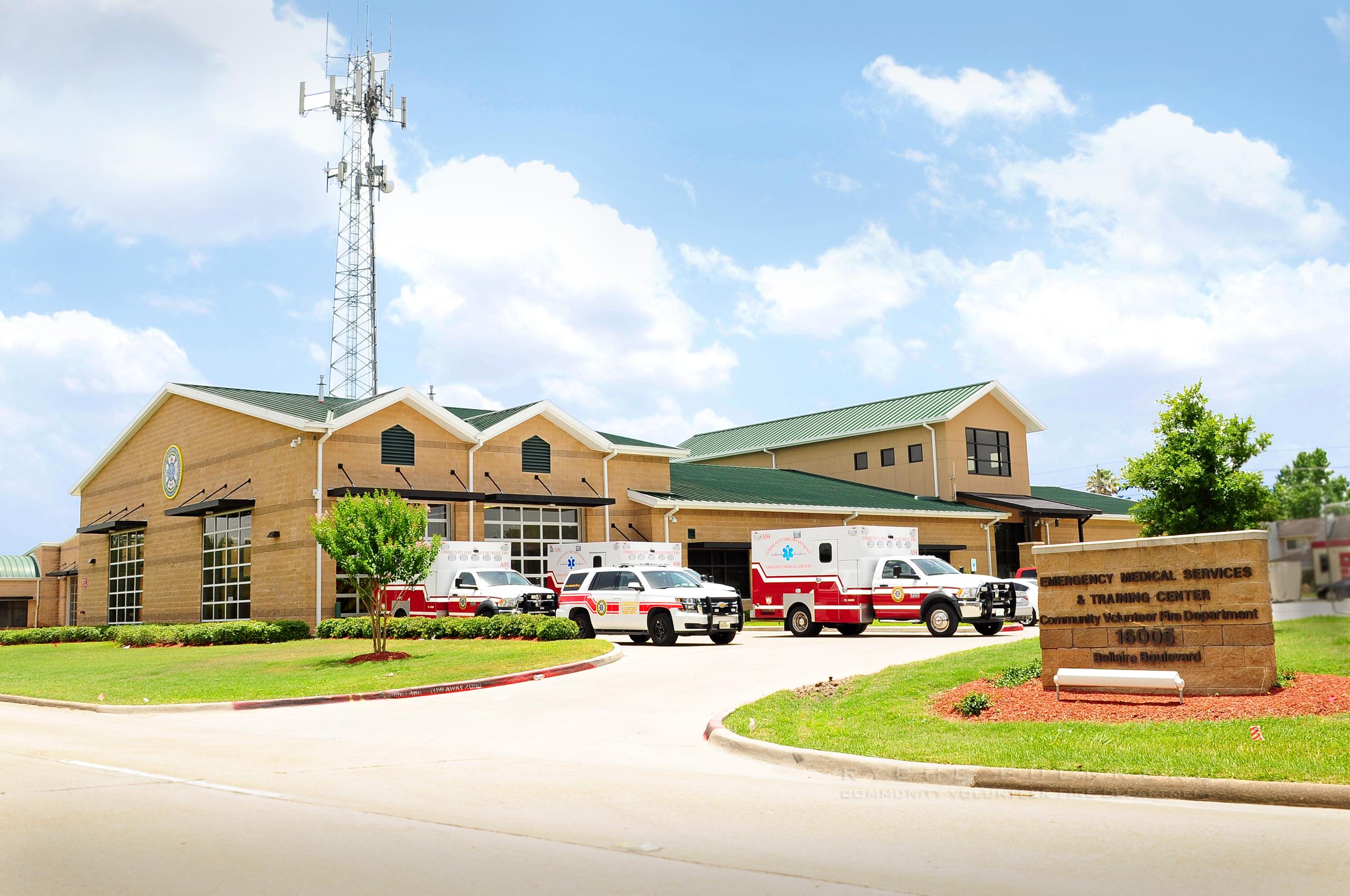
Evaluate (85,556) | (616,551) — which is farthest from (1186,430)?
(85,556)

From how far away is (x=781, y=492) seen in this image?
4784 centimetres

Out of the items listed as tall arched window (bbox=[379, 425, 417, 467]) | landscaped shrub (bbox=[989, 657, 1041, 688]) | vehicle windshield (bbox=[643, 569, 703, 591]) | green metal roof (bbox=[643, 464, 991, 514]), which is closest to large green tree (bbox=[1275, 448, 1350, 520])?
landscaped shrub (bbox=[989, 657, 1041, 688])

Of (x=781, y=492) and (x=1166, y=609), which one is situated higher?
(x=781, y=492)

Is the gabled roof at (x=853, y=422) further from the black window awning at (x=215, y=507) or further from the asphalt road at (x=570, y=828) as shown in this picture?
the asphalt road at (x=570, y=828)

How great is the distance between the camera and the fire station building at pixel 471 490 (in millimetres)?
37125

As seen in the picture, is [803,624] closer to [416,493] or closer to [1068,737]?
[416,493]

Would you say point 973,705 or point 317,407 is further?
point 317,407

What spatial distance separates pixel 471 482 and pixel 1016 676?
26709 millimetres

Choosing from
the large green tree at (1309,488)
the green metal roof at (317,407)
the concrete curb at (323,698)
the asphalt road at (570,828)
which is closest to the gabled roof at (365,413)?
the green metal roof at (317,407)

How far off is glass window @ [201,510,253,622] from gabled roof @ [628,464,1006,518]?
1302cm

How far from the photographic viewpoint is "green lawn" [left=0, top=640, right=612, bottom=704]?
20.4 m

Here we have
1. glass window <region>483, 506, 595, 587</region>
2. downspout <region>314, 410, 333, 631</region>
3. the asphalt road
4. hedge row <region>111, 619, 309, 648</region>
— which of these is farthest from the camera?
glass window <region>483, 506, 595, 587</region>

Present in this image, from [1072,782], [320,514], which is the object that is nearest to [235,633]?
[320,514]

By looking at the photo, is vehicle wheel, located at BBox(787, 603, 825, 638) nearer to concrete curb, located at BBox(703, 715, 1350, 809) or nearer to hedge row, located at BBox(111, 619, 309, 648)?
hedge row, located at BBox(111, 619, 309, 648)
